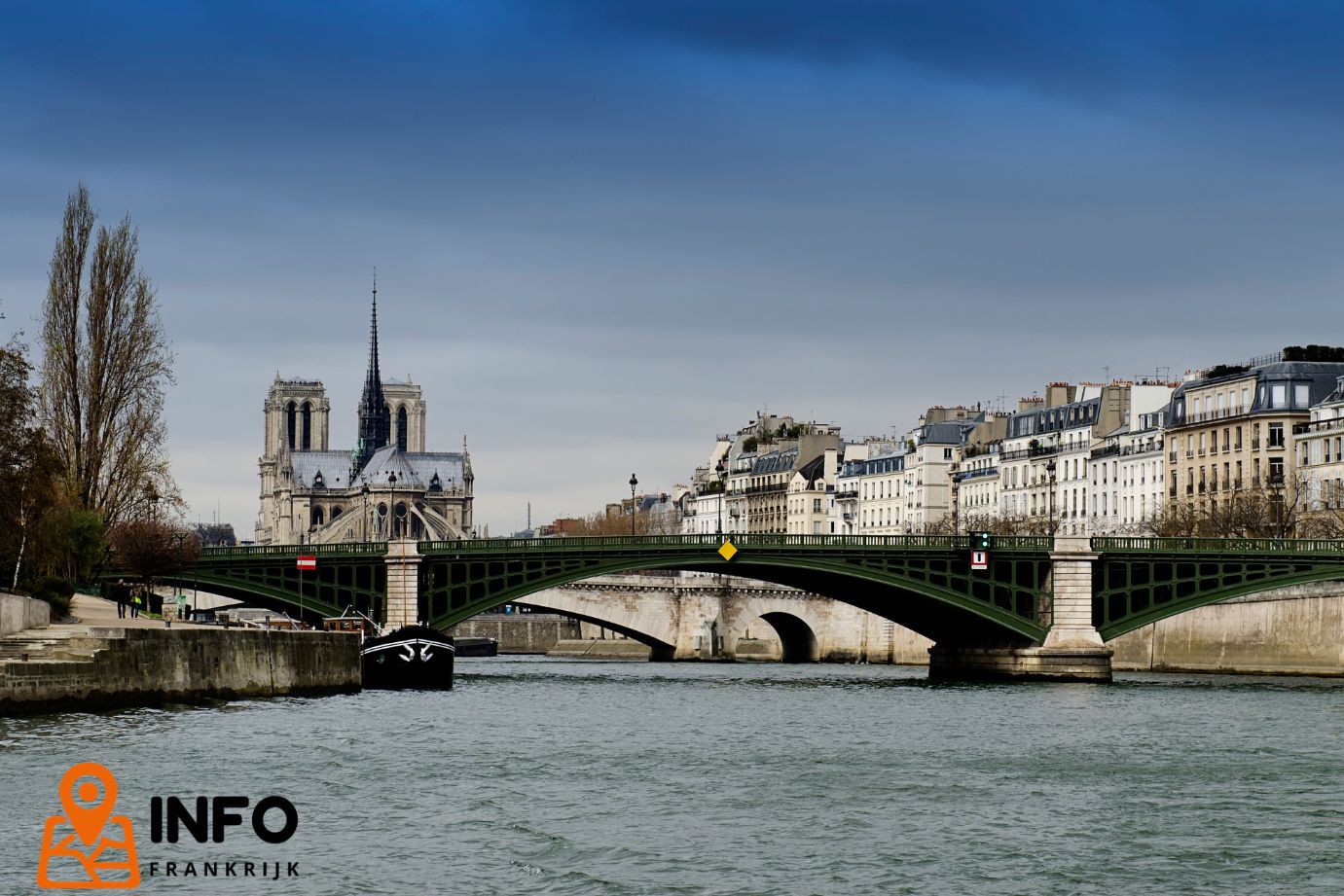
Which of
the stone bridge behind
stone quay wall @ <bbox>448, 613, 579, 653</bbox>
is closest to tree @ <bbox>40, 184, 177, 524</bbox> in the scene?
the stone bridge behind

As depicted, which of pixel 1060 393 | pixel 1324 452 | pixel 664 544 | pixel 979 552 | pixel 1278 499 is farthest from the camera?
pixel 1060 393

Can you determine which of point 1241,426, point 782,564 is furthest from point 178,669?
point 1241,426

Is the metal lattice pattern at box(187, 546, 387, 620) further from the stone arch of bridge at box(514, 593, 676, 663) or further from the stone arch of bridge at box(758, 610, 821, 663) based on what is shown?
the stone arch of bridge at box(758, 610, 821, 663)

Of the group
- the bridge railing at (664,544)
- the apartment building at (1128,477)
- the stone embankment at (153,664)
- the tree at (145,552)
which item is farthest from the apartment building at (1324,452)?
the stone embankment at (153,664)

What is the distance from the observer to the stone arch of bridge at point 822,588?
8156cm

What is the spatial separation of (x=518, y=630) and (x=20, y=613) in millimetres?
105638

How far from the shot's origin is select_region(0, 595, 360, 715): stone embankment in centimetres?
4831

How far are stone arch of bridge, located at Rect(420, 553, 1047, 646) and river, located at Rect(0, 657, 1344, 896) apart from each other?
16187 mm

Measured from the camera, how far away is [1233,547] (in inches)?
3243

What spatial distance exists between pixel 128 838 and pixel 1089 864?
40.3 feet

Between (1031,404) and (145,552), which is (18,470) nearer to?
(145,552)

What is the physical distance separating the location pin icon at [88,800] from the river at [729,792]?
0.27 m

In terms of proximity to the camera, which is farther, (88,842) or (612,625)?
(612,625)

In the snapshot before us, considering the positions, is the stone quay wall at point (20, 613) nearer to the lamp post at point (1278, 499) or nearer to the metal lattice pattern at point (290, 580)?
the metal lattice pattern at point (290, 580)
